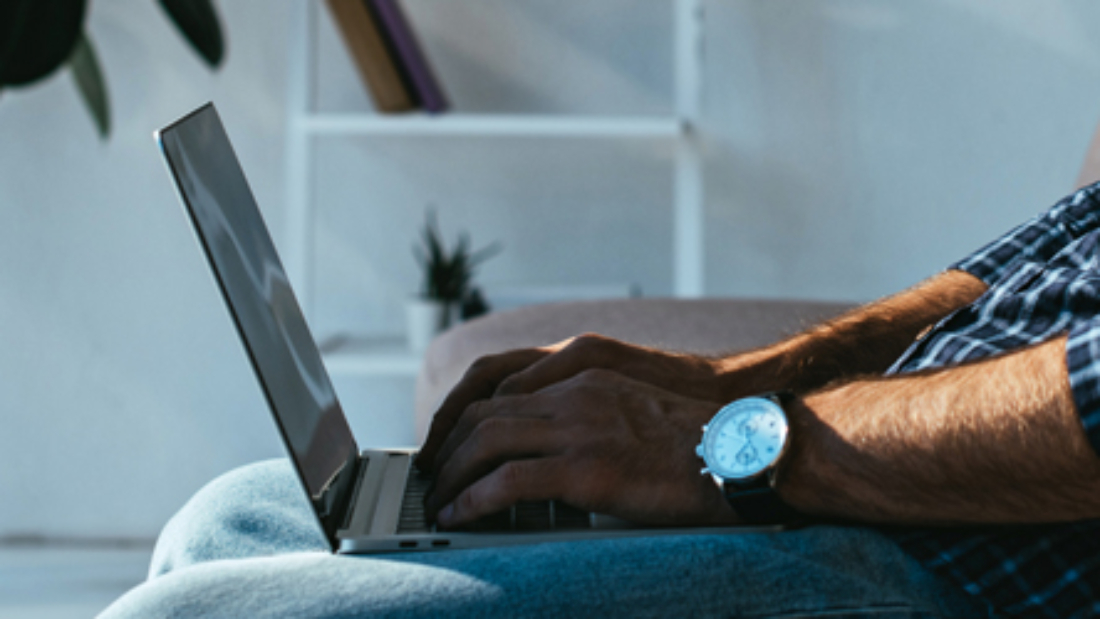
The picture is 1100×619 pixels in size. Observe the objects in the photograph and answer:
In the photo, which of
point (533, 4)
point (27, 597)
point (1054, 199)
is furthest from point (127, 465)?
point (1054, 199)

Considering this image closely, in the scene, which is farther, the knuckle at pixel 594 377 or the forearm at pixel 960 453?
the knuckle at pixel 594 377

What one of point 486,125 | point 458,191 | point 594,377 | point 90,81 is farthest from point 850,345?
point 90,81

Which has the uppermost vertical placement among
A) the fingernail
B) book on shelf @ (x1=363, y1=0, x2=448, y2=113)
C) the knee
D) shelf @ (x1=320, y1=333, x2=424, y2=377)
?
book on shelf @ (x1=363, y1=0, x2=448, y2=113)

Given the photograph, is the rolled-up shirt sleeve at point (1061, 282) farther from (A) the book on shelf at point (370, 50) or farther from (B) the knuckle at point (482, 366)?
(A) the book on shelf at point (370, 50)

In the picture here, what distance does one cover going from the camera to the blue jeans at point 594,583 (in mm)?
386

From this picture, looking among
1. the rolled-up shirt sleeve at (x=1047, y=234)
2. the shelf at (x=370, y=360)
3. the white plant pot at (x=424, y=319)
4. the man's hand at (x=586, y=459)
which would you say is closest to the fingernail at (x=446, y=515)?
the man's hand at (x=586, y=459)

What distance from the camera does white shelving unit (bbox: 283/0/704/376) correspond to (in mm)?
1661

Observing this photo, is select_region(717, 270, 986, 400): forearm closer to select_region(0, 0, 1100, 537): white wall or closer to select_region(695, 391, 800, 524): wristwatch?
select_region(695, 391, 800, 524): wristwatch

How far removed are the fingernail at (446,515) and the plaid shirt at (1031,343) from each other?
21cm

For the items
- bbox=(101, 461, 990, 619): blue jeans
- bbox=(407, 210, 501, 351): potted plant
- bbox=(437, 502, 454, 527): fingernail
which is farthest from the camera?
bbox=(407, 210, 501, 351): potted plant

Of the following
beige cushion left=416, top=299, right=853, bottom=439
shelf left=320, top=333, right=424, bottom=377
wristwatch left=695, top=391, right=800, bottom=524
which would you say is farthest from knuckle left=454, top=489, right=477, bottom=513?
shelf left=320, top=333, right=424, bottom=377

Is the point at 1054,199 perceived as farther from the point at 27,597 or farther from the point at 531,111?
the point at 27,597

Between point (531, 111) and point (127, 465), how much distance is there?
3.58 feet

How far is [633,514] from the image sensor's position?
485 millimetres
